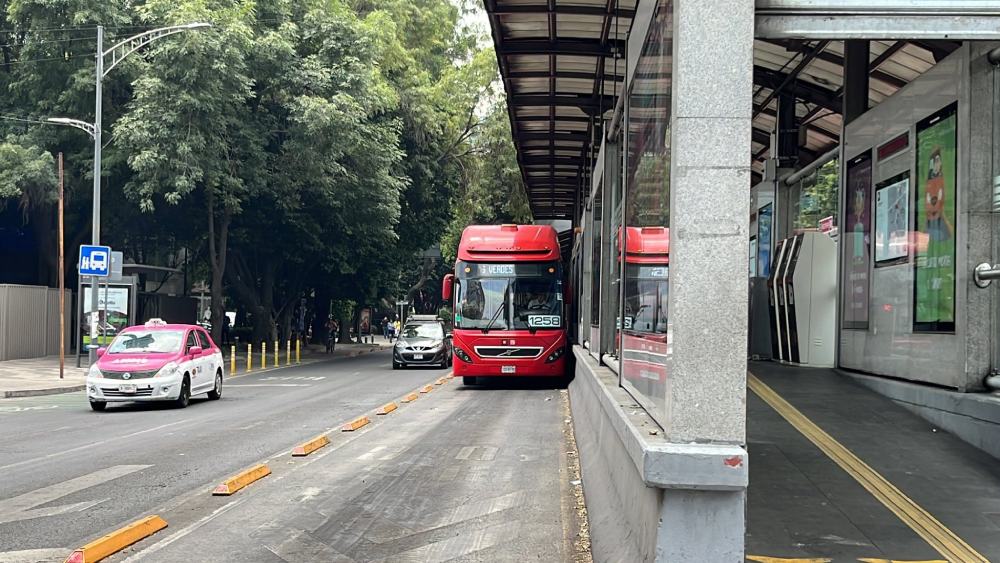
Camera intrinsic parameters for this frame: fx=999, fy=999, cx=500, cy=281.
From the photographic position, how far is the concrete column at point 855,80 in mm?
12211

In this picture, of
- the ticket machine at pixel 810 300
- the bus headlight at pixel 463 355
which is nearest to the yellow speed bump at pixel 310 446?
the ticket machine at pixel 810 300

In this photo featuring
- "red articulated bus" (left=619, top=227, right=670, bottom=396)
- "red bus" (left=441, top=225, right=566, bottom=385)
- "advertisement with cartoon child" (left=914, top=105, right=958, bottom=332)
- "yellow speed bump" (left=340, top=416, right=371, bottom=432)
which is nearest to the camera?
"red articulated bus" (left=619, top=227, right=670, bottom=396)

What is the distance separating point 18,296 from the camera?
32094 mm

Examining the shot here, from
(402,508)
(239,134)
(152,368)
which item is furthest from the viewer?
(239,134)

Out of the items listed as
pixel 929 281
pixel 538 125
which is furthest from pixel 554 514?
pixel 538 125

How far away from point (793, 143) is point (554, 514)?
35.1 ft

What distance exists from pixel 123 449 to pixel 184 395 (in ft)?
19.9

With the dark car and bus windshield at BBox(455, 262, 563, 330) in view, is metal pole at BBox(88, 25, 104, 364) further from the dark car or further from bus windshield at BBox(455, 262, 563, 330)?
bus windshield at BBox(455, 262, 563, 330)

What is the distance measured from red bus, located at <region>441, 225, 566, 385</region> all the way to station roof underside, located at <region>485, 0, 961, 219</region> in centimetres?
258

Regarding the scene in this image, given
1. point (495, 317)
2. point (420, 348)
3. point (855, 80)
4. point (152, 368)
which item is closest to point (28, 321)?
point (420, 348)

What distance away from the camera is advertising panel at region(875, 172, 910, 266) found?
1005cm

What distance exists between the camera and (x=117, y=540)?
718 cm

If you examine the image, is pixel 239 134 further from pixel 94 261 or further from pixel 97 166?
pixel 94 261

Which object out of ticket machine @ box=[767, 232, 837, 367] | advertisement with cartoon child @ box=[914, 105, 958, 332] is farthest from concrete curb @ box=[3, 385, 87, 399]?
advertisement with cartoon child @ box=[914, 105, 958, 332]
